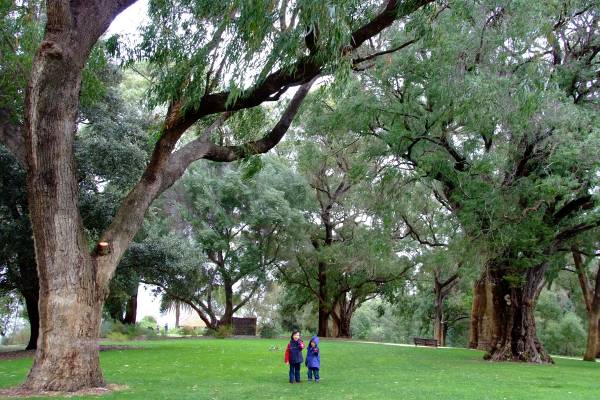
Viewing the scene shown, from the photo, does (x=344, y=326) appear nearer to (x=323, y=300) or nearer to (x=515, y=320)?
(x=323, y=300)

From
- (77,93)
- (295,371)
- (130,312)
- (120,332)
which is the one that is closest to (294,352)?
(295,371)

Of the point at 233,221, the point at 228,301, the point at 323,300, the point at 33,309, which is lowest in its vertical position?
the point at 33,309

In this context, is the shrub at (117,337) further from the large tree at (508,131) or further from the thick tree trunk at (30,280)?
the large tree at (508,131)

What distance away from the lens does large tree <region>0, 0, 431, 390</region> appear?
9.39 meters

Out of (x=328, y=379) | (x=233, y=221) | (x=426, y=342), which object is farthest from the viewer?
(x=233, y=221)

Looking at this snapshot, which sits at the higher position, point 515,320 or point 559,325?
point 515,320

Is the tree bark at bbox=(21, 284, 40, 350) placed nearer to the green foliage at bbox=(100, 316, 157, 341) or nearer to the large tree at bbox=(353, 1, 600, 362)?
the green foliage at bbox=(100, 316, 157, 341)

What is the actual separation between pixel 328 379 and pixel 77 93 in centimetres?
779

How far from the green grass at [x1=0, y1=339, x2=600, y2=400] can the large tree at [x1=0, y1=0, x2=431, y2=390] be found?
4.97ft

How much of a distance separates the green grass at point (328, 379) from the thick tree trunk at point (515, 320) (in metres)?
2.04

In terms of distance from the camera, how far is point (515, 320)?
19.8m

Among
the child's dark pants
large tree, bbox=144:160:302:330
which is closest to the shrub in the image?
large tree, bbox=144:160:302:330

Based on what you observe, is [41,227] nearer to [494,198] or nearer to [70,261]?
[70,261]

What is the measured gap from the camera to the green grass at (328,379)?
396 inches
